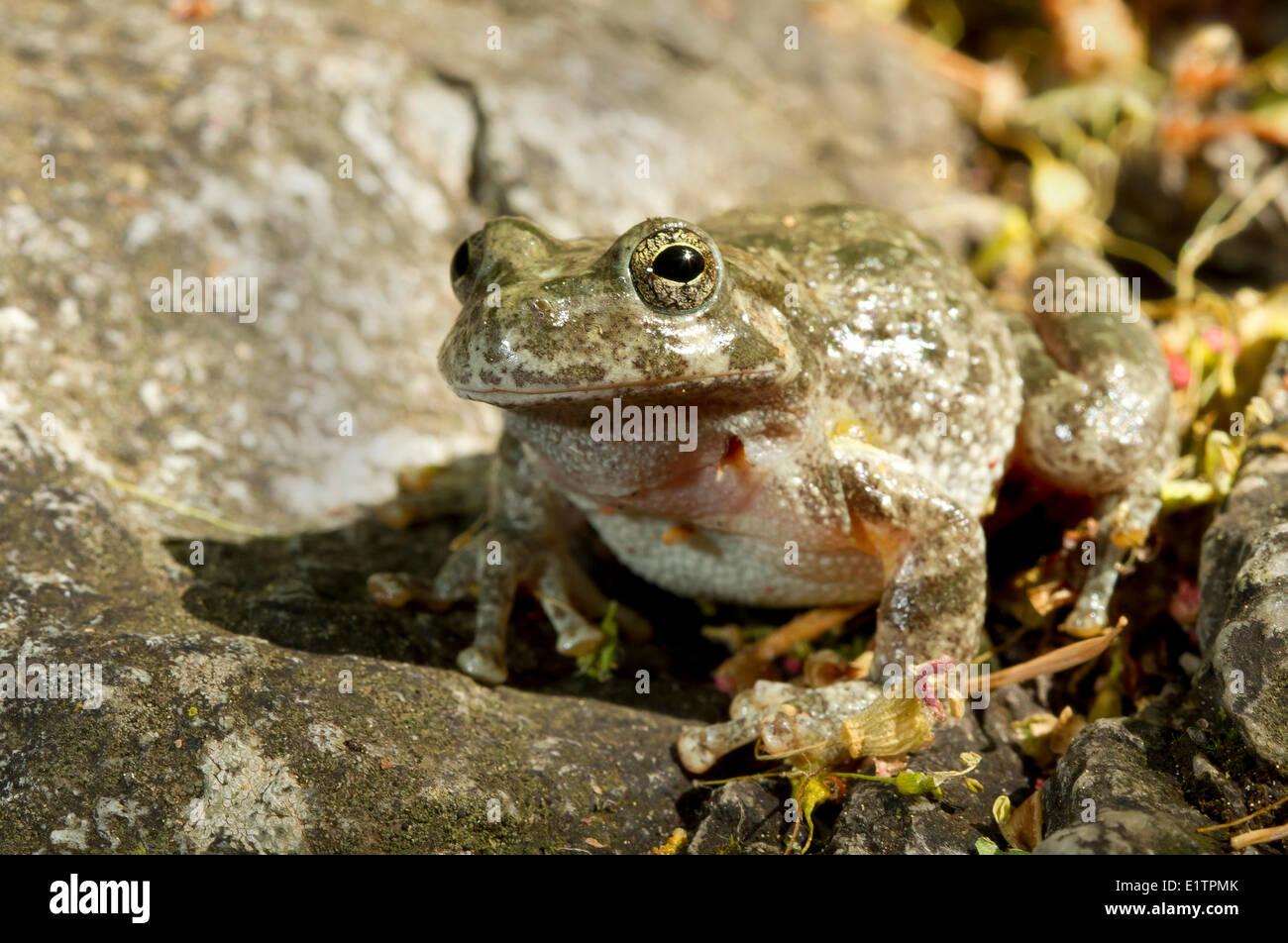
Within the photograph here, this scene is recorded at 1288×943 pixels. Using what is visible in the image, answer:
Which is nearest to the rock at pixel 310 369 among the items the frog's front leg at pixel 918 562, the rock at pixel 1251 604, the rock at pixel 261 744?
the rock at pixel 261 744

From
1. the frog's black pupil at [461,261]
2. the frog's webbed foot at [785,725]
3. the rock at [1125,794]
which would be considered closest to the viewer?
the rock at [1125,794]

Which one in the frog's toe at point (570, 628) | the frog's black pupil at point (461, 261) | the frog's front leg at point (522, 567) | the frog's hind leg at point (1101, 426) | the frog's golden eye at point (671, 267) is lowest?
the frog's toe at point (570, 628)

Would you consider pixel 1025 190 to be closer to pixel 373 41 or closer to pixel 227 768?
pixel 373 41

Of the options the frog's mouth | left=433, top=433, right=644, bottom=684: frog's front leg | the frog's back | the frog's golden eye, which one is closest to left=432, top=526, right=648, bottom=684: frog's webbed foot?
left=433, top=433, right=644, bottom=684: frog's front leg

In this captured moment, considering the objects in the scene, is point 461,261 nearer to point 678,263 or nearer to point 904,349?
point 678,263

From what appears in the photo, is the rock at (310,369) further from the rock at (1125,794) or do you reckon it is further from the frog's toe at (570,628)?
the rock at (1125,794)
